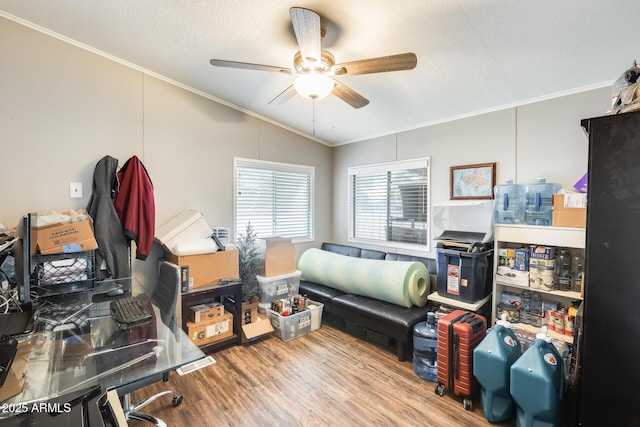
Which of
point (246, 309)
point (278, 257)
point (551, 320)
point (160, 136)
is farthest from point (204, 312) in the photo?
point (551, 320)

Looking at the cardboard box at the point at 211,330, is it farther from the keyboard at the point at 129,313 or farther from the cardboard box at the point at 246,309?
the keyboard at the point at 129,313

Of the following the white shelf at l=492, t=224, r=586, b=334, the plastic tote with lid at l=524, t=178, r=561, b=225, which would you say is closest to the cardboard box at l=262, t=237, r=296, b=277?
the white shelf at l=492, t=224, r=586, b=334

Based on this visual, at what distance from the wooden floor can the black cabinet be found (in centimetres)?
87

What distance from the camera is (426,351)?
2.42 metres

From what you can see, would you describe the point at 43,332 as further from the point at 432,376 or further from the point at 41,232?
the point at 432,376

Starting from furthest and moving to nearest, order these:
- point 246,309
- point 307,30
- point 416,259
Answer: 1. point 416,259
2. point 246,309
3. point 307,30

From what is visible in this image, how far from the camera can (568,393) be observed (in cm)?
184

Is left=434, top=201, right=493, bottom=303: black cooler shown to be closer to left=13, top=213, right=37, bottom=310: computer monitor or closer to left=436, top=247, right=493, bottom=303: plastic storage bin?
left=436, top=247, right=493, bottom=303: plastic storage bin

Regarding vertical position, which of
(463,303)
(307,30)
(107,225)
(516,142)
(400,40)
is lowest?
(463,303)

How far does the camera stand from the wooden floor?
1.97 meters

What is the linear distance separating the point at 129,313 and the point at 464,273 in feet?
8.16

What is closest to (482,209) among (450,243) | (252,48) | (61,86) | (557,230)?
(450,243)

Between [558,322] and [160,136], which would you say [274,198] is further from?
[558,322]

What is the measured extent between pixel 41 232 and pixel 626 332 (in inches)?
127
